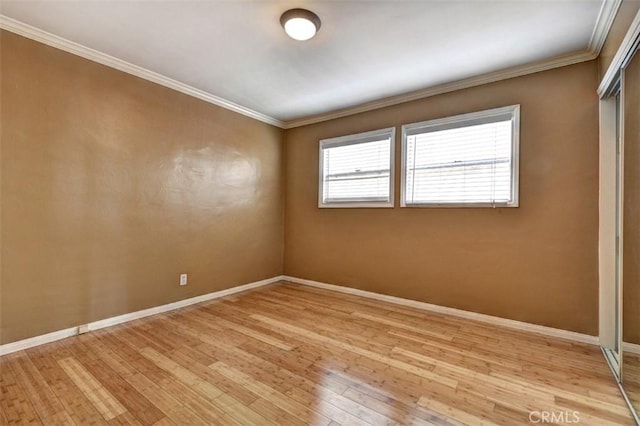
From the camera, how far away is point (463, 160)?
3.16 metres

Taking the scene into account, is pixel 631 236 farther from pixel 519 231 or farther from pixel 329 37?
pixel 329 37

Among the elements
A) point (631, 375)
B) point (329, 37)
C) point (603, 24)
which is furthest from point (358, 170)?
point (631, 375)

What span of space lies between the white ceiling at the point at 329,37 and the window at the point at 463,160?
495mm

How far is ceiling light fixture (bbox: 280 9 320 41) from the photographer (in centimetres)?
206

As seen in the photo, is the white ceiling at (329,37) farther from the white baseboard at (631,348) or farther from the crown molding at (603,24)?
the white baseboard at (631,348)

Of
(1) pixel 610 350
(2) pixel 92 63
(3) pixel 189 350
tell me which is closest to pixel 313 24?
(2) pixel 92 63

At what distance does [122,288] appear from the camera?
2.91 meters

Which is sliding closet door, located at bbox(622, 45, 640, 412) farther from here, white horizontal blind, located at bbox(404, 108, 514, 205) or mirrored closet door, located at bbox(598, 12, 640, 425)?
white horizontal blind, located at bbox(404, 108, 514, 205)

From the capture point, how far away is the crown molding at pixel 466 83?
260cm

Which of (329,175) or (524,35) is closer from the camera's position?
(524,35)

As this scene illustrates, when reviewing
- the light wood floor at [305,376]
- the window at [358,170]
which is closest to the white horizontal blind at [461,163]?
the window at [358,170]

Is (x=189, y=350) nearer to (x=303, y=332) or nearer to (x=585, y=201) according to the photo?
(x=303, y=332)

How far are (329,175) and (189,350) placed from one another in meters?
2.90

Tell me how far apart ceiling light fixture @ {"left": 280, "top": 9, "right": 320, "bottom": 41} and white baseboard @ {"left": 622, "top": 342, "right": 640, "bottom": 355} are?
3.10m
